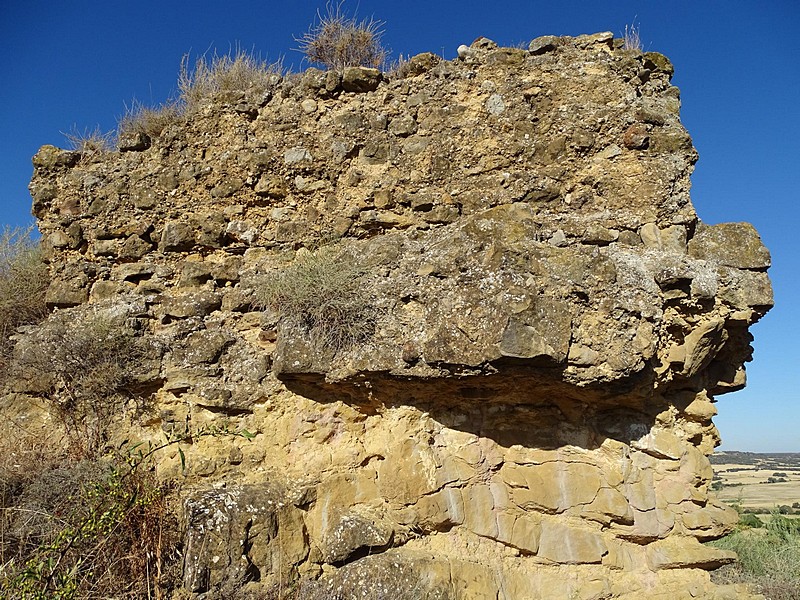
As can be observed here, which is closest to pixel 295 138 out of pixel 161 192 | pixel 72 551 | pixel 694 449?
pixel 161 192

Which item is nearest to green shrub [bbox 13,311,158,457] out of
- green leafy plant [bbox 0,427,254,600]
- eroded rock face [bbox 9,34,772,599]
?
eroded rock face [bbox 9,34,772,599]

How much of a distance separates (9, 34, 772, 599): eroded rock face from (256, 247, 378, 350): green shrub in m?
0.05

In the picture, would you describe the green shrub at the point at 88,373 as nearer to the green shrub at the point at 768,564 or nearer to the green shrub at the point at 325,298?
the green shrub at the point at 325,298

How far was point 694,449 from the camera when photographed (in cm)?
407

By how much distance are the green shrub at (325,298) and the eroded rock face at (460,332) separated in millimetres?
53

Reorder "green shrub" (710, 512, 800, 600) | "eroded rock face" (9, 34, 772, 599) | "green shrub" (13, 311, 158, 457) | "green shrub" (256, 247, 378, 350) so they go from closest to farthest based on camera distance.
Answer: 1. "eroded rock face" (9, 34, 772, 599)
2. "green shrub" (256, 247, 378, 350)
3. "green shrub" (13, 311, 158, 457)
4. "green shrub" (710, 512, 800, 600)

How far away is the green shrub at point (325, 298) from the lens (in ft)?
13.4

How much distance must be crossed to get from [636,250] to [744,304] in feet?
2.63

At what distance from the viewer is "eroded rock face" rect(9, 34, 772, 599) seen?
3.72 meters

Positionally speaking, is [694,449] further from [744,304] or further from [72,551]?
[72,551]

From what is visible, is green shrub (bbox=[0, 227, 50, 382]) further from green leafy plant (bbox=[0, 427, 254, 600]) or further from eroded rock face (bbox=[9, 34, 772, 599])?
green leafy plant (bbox=[0, 427, 254, 600])

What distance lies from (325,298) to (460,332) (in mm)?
1056

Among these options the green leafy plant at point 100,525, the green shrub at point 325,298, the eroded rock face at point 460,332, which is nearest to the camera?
the green leafy plant at point 100,525

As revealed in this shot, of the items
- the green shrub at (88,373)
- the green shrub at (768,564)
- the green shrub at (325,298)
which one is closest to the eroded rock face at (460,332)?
the green shrub at (325,298)
